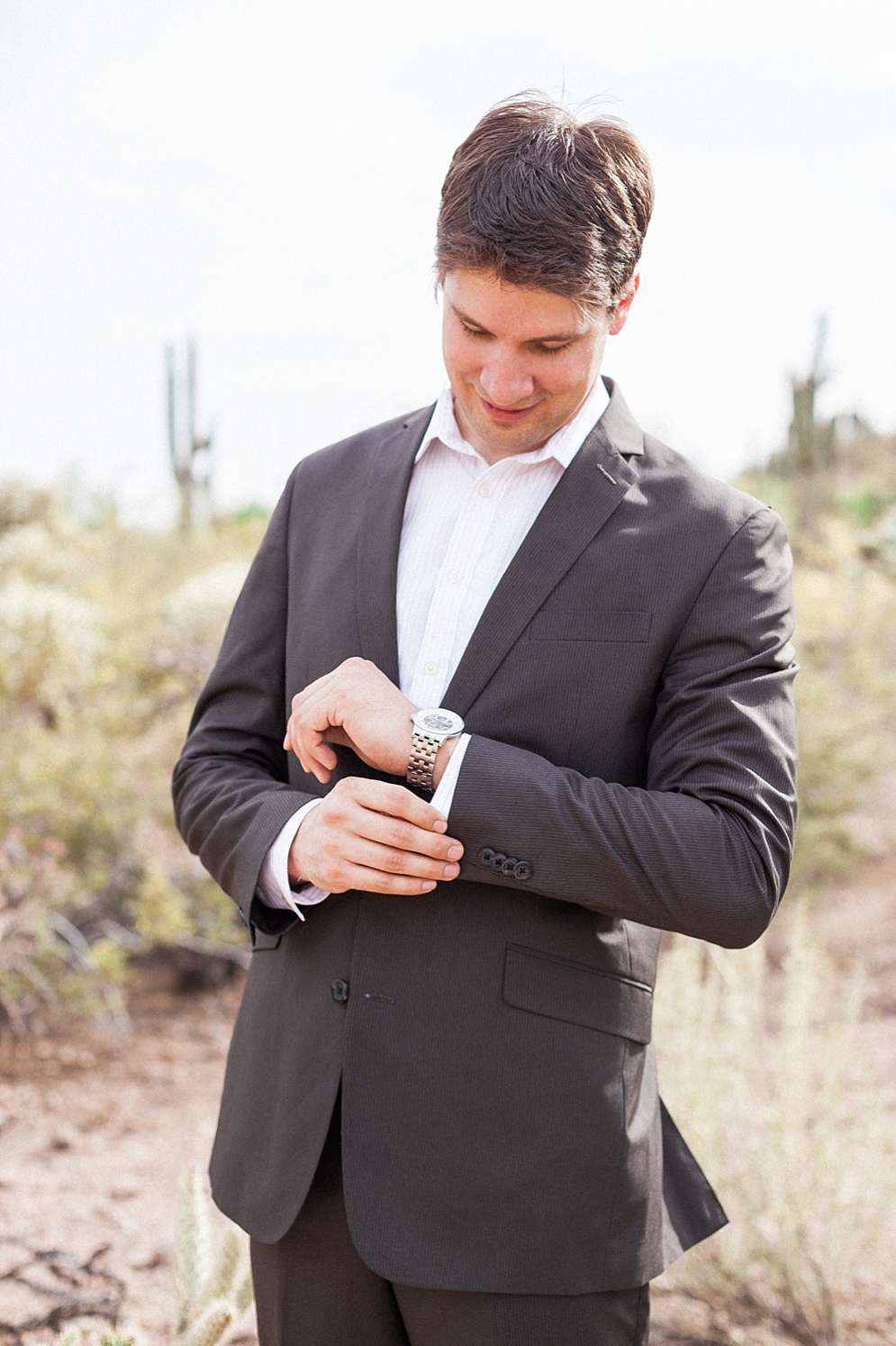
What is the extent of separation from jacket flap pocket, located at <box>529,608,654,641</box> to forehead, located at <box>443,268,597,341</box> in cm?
40

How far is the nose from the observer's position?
1.59 meters

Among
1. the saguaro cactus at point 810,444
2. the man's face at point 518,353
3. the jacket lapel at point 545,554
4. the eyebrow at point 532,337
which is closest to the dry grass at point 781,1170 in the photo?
the jacket lapel at point 545,554

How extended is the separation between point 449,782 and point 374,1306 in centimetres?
81

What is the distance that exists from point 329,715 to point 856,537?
13579mm

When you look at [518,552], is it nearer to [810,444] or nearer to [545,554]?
[545,554]

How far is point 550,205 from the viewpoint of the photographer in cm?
152

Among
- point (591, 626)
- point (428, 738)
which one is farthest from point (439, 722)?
point (591, 626)

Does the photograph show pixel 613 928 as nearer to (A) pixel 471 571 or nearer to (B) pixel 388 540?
(A) pixel 471 571

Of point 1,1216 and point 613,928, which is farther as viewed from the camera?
point 1,1216

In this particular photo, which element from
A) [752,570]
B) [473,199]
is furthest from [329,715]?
[473,199]

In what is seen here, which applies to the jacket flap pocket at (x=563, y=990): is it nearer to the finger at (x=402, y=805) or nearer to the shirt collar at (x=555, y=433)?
the finger at (x=402, y=805)

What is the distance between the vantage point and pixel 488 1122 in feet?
5.03

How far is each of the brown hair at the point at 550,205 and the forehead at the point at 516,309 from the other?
11 mm

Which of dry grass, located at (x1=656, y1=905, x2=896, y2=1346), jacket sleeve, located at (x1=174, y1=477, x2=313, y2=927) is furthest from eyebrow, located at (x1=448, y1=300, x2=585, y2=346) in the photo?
dry grass, located at (x1=656, y1=905, x2=896, y2=1346)
